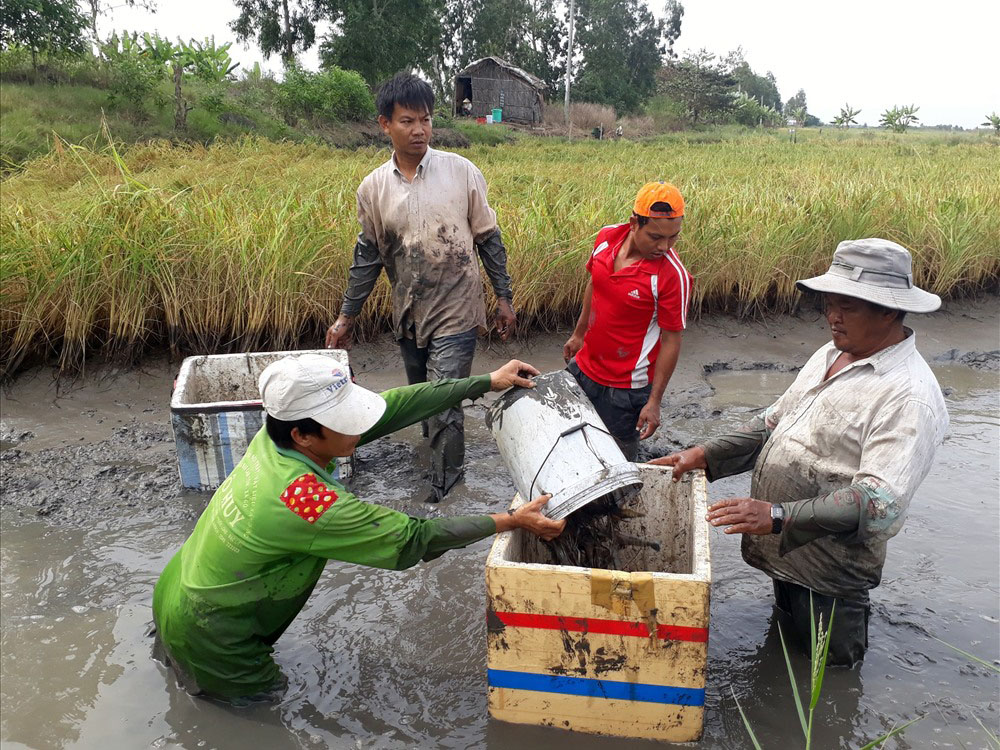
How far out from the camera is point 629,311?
3.21 meters

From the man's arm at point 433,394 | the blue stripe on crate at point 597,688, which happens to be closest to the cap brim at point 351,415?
the man's arm at point 433,394

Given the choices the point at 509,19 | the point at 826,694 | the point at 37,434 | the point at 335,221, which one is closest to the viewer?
the point at 826,694

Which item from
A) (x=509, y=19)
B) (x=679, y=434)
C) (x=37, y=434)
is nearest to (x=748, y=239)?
(x=679, y=434)

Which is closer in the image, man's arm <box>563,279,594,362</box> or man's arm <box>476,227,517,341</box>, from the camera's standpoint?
man's arm <box>563,279,594,362</box>

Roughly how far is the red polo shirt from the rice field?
203cm

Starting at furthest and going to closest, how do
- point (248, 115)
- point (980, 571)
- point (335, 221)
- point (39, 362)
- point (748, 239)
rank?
point (248, 115), point (748, 239), point (335, 221), point (39, 362), point (980, 571)

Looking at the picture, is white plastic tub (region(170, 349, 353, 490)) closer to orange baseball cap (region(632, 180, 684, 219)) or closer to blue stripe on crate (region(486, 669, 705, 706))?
orange baseball cap (region(632, 180, 684, 219))

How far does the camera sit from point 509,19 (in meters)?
42.4

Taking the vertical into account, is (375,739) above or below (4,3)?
below

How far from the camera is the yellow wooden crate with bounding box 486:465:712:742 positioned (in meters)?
1.98

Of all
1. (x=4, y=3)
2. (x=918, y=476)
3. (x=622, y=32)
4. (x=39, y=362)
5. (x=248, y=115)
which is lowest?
(x=39, y=362)

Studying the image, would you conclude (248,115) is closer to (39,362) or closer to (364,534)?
(39,362)

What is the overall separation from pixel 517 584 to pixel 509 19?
148ft

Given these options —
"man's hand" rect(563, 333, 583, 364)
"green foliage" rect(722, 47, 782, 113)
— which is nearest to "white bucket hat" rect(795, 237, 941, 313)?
"man's hand" rect(563, 333, 583, 364)
